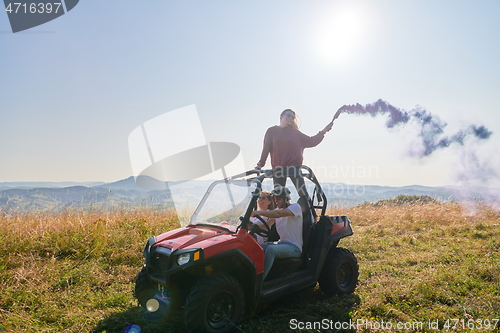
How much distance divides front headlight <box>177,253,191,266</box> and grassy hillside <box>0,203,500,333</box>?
0.75m

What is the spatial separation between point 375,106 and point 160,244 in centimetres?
742

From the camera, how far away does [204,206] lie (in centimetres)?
445

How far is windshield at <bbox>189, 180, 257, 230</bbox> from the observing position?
4113mm

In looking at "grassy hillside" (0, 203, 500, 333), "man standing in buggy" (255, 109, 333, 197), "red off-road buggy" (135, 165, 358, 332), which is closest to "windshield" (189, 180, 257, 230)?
"red off-road buggy" (135, 165, 358, 332)

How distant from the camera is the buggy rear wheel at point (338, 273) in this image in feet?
15.3

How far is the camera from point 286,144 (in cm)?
589

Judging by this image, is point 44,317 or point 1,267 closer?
point 44,317

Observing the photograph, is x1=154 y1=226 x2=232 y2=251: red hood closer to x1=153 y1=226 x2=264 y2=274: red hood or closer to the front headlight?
x1=153 y1=226 x2=264 y2=274: red hood

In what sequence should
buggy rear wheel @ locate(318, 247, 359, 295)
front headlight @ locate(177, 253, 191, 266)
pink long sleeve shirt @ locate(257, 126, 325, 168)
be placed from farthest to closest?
pink long sleeve shirt @ locate(257, 126, 325, 168) → buggy rear wheel @ locate(318, 247, 359, 295) → front headlight @ locate(177, 253, 191, 266)

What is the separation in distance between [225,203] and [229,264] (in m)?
0.89

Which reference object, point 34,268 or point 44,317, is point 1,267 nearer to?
point 34,268

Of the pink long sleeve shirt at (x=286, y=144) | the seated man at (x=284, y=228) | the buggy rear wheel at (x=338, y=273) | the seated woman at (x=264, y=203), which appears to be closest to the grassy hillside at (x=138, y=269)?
the buggy rear wheel at (x=338, y=273)

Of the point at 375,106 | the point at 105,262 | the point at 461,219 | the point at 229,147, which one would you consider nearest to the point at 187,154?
the point at 229,147

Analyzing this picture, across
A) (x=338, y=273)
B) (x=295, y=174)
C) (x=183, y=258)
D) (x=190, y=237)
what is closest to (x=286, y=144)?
(x=295, y=174)
